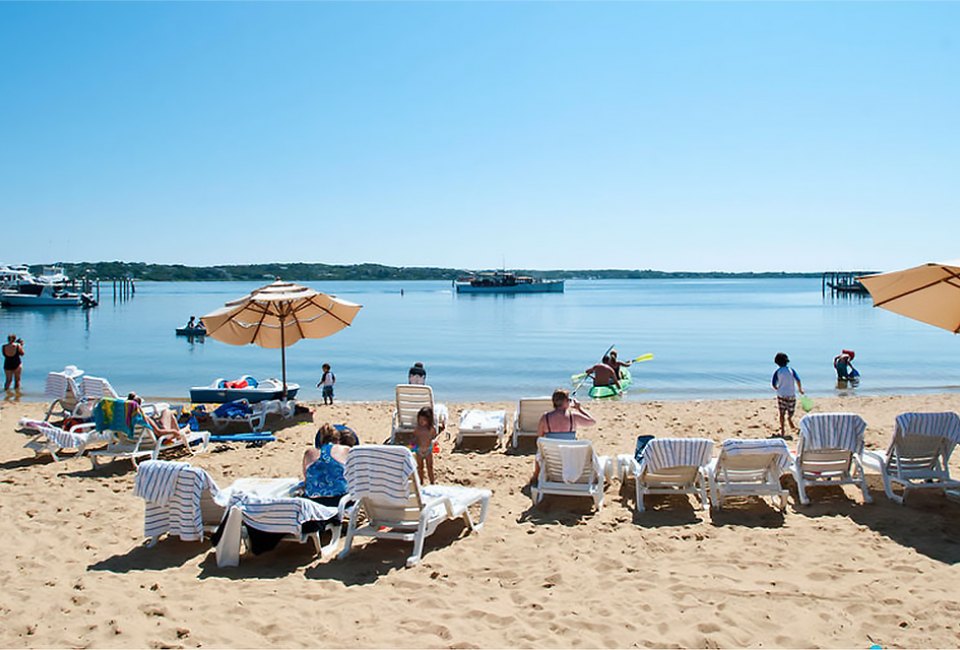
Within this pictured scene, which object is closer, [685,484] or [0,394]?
[685,484]

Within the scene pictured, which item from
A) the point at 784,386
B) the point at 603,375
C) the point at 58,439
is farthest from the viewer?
the point at 603,375

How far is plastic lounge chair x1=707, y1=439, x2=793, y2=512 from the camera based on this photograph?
6023 mm

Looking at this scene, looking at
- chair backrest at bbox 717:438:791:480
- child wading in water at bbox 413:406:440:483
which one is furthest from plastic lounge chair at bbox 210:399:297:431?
chair backrest at bbox 717:438:791:480

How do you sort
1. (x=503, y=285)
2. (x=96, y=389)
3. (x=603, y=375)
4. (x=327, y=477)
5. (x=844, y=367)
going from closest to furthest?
(x=327, y=477) → (x=96, y=389) → (x=603, y=375) → (x=844, y=367) → (x=503, y=285)

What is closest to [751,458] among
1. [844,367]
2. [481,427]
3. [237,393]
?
[481,427]

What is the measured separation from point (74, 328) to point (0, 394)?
29326mm

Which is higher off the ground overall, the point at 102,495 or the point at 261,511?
the point at 261,511

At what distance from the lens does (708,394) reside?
723 inches

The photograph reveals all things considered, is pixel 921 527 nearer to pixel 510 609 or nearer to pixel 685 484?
pixel 685 484

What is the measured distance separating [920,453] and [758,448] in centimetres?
174

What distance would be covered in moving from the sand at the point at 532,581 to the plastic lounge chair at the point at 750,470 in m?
0.21

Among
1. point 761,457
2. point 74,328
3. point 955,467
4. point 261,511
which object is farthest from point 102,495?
point 74,328

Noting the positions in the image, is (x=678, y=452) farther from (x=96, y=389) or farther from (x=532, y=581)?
(x=96, y=389)

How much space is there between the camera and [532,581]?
4.67 metres
